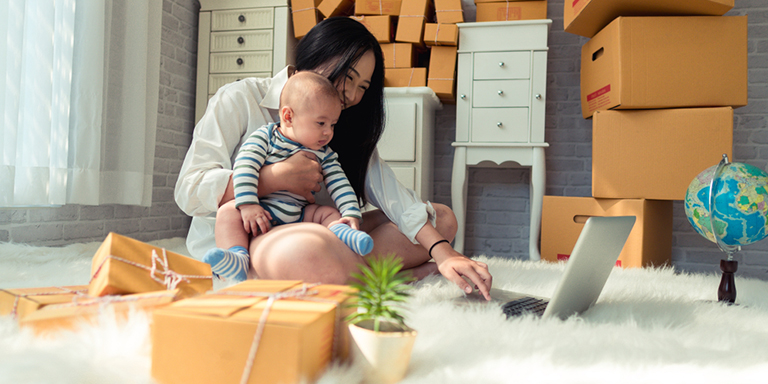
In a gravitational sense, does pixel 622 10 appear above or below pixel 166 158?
above

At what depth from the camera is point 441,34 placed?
6.95 ft

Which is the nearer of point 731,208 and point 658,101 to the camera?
point 731,208

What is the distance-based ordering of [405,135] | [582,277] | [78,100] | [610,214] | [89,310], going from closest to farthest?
[89,310] < [582,277] < [78,100] < [610,214] < [405,135]

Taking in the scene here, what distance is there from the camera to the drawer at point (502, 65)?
206cm

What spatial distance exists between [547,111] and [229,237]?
1928mm

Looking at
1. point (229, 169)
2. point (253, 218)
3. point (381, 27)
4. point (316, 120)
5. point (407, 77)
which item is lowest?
point (253, 218)

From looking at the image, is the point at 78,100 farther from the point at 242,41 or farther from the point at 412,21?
the point at 412,21

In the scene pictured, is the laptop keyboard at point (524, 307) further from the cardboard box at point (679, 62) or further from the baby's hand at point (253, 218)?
the cardboard box at point (679, 62)

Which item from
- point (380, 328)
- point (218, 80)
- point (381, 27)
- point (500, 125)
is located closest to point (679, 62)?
point (500, 125)

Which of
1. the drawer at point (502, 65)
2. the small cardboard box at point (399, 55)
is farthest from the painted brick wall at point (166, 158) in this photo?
the drawer at point (502, 65)

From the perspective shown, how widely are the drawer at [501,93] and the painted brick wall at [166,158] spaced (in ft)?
4.60

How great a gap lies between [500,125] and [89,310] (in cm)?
182

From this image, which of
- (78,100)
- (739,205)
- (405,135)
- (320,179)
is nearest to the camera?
(739,205)

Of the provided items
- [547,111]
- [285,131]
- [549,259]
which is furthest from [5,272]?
[547,111]
